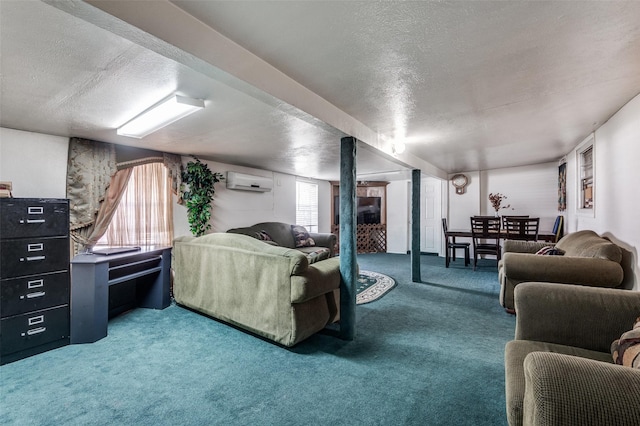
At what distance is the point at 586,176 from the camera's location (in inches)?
141

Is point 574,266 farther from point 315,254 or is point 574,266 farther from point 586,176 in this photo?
point 315,254

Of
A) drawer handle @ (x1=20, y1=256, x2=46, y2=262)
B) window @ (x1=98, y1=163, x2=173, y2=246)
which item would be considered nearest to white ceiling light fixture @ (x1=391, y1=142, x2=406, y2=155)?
window @ (x1=98, y1=163, x2=173, y2=246)

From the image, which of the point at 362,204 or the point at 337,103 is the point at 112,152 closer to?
the point at 337,103

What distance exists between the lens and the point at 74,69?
5.14 ft

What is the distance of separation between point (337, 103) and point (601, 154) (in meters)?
2.82

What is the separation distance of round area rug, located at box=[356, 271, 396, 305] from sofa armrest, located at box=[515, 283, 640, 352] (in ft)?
6.72

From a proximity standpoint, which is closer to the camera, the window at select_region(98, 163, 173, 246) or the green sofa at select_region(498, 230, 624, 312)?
the green sofa at select_region(498, 230, 624, 312)

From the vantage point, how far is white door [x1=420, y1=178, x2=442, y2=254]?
6823 millimetres

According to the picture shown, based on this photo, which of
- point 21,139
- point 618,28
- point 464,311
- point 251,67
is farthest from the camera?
point 464,311

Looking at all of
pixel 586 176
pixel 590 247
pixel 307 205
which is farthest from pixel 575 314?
pixel 307 205

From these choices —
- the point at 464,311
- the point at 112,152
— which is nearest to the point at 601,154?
the point at 464,311

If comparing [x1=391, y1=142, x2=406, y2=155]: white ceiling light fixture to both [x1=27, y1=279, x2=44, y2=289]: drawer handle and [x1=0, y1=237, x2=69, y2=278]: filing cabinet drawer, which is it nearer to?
[x1=0, y1=237, x2=69, y2=278]: filing cabinet drawer

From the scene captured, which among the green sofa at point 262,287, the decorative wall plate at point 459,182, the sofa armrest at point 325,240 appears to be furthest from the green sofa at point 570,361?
the decorative wall plate at point 459,182

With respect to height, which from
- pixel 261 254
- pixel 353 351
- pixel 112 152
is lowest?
pixel 353 351
